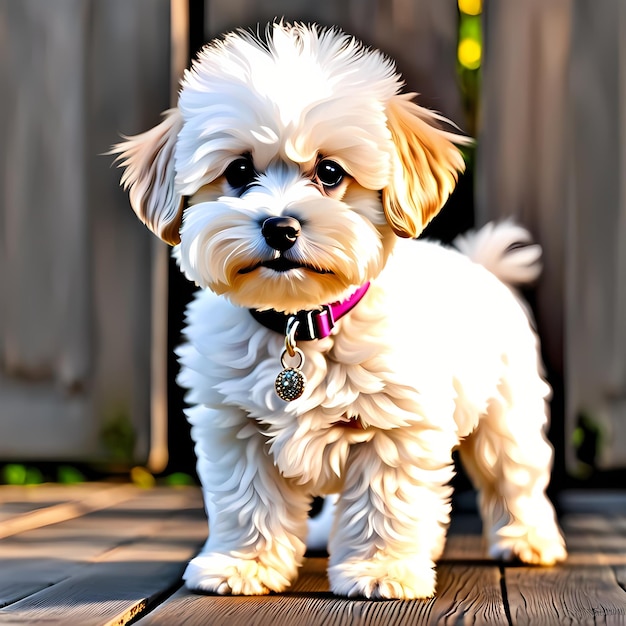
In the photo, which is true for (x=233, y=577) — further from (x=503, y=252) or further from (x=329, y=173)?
(x=503, y=252)

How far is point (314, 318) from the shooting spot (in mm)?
2473

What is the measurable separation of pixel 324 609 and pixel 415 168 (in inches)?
43.8

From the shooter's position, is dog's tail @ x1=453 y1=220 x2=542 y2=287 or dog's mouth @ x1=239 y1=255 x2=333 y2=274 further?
dog's tail @ x1=453 y1=220 x2=542 y2=287

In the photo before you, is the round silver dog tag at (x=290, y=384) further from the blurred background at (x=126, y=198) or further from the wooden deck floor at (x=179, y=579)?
the blurred background at (x=126, y=198)

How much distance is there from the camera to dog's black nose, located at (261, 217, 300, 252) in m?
2.18

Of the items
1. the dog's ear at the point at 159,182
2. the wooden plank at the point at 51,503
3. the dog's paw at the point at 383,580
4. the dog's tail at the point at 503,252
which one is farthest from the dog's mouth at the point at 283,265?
the wooden plank at the point at 51,503

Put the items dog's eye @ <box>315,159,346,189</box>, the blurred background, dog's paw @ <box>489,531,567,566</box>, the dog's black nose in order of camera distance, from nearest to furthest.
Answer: the dog's black nose
dog's eye @ <box>315,159,346,189</box>
dog's paw @ <box>489,531,567,566</box>
the blurred background

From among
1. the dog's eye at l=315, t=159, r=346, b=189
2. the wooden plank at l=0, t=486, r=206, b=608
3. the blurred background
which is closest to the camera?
the dog's eye at l=315, t=159, r=346, b=189

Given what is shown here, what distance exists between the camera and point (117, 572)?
2760mm

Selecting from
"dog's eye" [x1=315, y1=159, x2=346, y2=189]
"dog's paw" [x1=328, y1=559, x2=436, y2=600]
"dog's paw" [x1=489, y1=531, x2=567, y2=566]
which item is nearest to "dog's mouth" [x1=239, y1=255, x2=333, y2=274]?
"dog's eye" [x1=315, y1=159, x2=346, y2=189]

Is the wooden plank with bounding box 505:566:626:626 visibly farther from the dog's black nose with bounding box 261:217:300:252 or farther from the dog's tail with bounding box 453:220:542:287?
the dog's tail with bounding box 453:220:542:287

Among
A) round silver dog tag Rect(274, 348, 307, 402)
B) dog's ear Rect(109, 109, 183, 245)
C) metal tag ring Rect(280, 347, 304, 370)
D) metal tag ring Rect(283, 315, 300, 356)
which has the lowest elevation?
round silver dog tag Rect(274, 348, 307, 402)

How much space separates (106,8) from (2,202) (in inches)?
35.6

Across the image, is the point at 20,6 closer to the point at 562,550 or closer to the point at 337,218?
the point at 337,218
